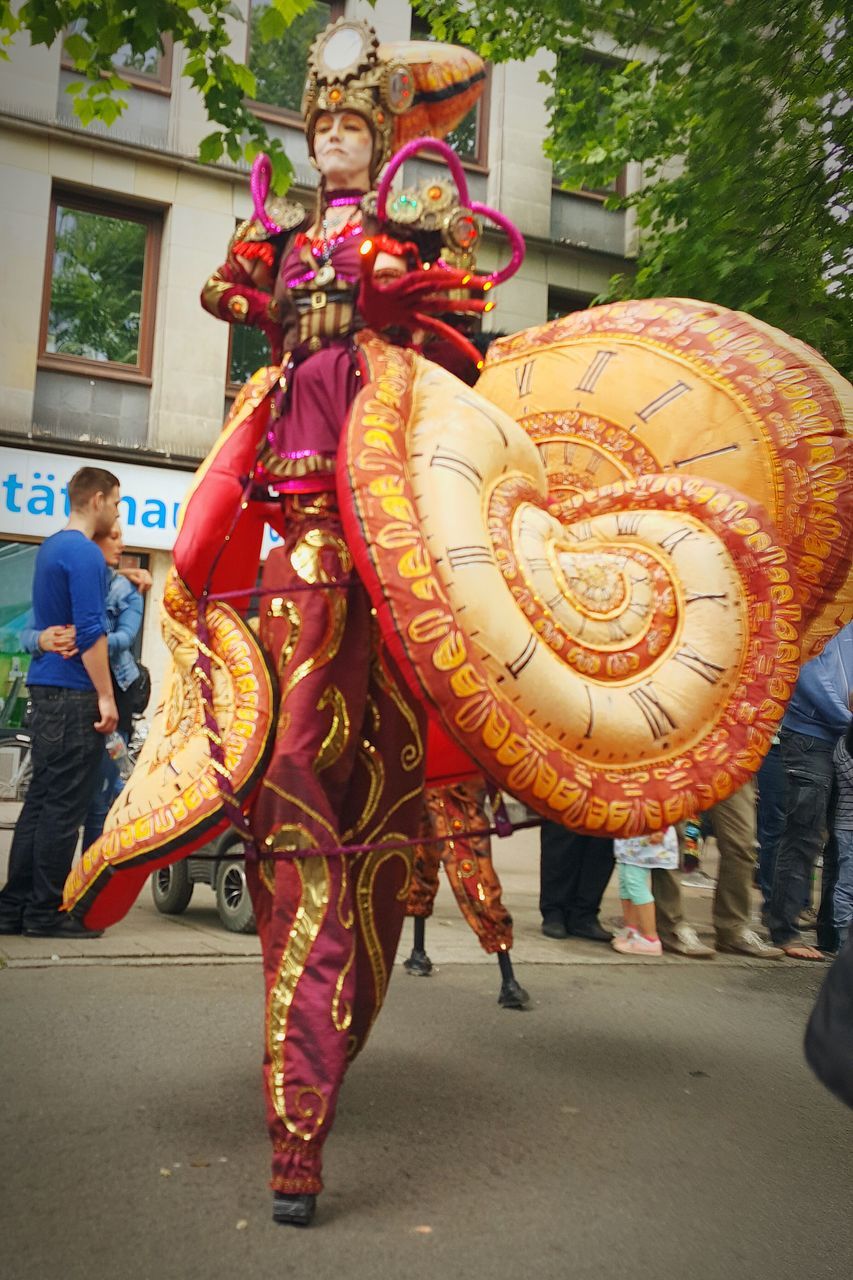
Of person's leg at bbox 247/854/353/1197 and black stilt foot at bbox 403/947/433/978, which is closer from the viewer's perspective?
person's leg at bbox 247/854/353/1197

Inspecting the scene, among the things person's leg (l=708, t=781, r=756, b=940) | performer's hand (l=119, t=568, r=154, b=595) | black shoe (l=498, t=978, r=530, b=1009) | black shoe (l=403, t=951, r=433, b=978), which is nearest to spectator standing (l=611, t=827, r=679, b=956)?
person's leg (l=708, t=781, r=756, b=940)

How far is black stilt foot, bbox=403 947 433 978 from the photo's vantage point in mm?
5320

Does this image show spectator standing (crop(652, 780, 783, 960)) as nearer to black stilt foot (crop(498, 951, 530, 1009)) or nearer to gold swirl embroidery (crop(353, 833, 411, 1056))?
black stilt foot (crop(498, 951, 530, 1009))

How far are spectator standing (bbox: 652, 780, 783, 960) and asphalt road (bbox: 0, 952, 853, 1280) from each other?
1799 millimetres

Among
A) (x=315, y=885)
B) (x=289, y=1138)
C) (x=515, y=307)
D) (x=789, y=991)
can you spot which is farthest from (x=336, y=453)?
(x=515, y=307)

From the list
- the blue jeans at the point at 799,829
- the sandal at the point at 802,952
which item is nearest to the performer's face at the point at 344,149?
the blue jeans at the point at 799,829

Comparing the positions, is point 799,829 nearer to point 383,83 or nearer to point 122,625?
point 122,625

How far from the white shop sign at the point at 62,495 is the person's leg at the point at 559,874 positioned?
789 centimetres

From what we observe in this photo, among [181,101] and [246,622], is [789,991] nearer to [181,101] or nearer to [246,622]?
[246,622]


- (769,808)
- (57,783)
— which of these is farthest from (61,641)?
(769,808)

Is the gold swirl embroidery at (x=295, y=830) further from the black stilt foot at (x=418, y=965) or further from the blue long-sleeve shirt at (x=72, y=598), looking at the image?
the blue long-sleeve shirt at (x=72, y=598)

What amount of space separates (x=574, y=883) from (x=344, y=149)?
4513 mm

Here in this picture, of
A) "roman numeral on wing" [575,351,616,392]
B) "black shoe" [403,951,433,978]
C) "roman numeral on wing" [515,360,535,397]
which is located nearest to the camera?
"roman numeral on wing" [575,351,616,392]

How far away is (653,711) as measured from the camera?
3020 millimetres
